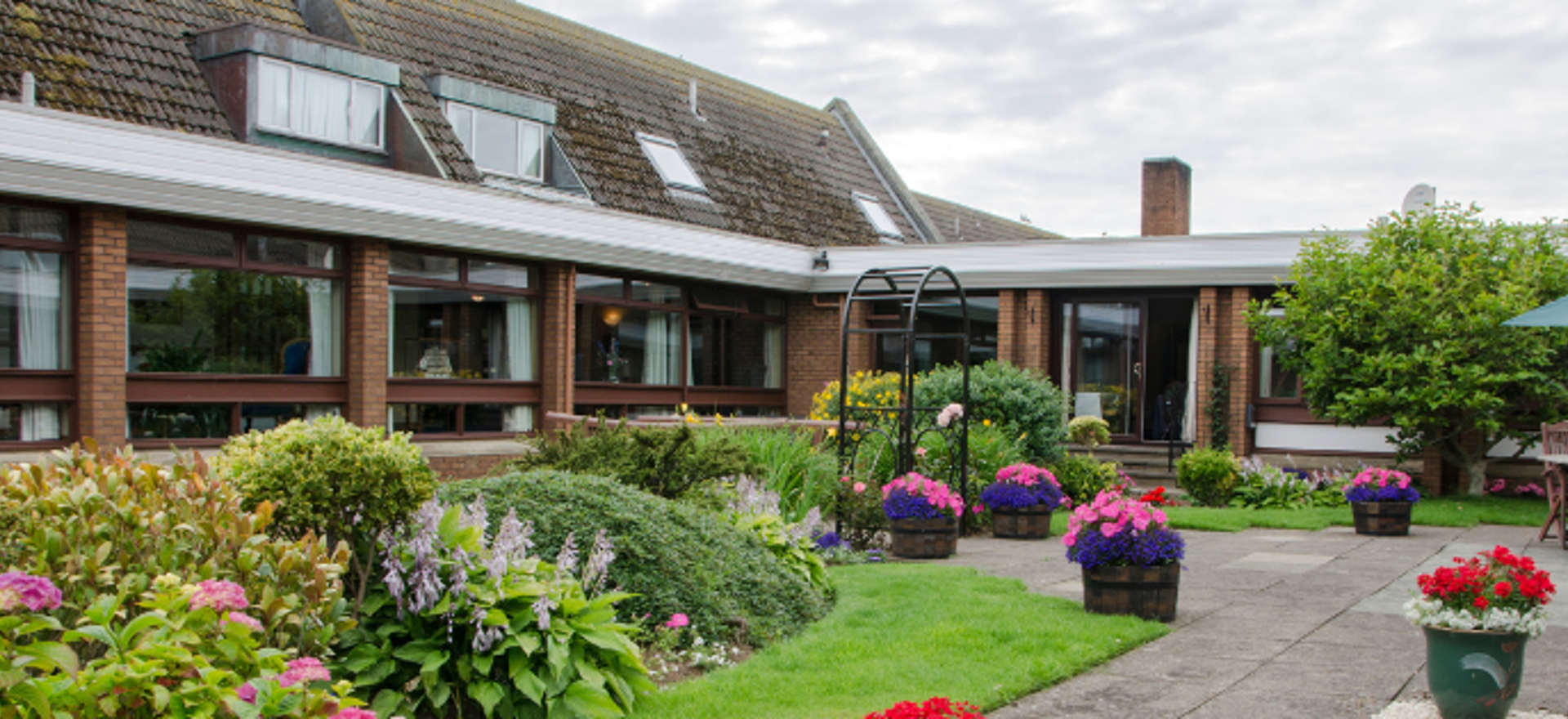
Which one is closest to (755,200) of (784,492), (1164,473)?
(1164,473)

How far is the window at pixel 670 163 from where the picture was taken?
65.2 ft

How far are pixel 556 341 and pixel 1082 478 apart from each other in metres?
6.67

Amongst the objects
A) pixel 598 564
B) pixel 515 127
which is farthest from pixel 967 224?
pixel 598 564

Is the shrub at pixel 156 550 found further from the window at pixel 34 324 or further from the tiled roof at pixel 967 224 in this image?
the tiled roof at pixel 967 224

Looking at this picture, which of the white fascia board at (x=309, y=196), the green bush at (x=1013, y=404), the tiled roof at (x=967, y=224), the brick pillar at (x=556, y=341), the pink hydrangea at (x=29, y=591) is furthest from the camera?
the tiled roof at (x=967, y=224)

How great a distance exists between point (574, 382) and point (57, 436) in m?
6.31

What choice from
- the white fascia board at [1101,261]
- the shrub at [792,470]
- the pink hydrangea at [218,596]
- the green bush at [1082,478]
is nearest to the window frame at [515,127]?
the white fascia board at [1101,261]

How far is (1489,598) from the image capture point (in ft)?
16.6

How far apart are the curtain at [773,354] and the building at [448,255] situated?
0.17 feet

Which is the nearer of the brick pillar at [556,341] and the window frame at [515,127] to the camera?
the brick pillar at [556,341]

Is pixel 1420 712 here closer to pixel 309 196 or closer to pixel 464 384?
pixel 309 196

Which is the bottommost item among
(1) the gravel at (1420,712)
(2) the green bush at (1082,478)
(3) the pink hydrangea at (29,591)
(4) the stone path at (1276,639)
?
(4) the stone path at (1276,639)

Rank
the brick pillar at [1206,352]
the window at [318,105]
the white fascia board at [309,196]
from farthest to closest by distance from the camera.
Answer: the brick pillar at [1206,352]
the window at [318,105]
the white fascia board at [309,196]

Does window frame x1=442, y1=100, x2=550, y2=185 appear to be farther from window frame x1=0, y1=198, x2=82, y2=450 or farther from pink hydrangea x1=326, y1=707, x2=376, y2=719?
pink hydrangea x1=326, y1=707, x2=376, y2=719
